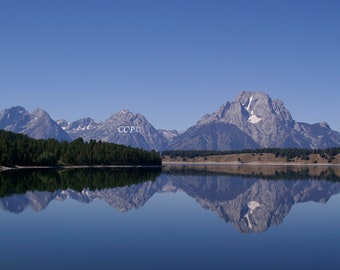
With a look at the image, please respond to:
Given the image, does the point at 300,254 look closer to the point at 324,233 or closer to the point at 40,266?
the point at 324,233

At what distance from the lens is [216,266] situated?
113 feet

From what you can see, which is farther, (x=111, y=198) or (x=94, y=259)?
(x=111, y=198)

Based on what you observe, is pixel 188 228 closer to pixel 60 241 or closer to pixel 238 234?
pixel 238 234

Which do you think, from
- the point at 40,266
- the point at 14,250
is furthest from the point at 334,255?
the point at 14,250

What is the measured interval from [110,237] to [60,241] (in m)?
5.40

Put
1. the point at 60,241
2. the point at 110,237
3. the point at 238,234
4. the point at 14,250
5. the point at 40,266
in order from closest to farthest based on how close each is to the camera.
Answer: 1. the point at 40,266
2. the point at 14,250
3. the point at 60,241
4. the point at 110,237
5. the point at 238,234

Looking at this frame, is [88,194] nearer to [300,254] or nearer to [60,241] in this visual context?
[60,241]

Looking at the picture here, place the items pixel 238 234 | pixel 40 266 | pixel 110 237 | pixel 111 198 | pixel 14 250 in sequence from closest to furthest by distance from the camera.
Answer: pixel 40 266 < pixel 14 250 < pixel 110 237 < pixel 238 234 < pixel 111 198

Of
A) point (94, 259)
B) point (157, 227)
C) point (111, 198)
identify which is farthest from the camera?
point (111, 198)

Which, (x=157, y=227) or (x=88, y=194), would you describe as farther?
(x=88, y=194)

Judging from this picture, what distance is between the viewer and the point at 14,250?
37.9 meters

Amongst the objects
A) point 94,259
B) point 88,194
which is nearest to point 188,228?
point 94,259

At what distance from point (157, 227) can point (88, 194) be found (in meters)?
41.6

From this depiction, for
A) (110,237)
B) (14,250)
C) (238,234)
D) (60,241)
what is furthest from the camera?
(238,234)
